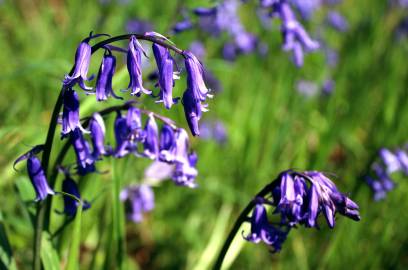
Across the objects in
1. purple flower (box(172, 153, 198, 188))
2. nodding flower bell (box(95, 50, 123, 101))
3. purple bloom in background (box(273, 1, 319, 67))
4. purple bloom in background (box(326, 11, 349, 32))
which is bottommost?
purple flower (box(172, 153, 198, 188))

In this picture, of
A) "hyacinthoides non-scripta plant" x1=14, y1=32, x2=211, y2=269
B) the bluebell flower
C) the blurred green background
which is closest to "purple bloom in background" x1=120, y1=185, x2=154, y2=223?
the blurred green background

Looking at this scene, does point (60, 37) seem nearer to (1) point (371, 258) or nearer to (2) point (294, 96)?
(2) point (294, 96)

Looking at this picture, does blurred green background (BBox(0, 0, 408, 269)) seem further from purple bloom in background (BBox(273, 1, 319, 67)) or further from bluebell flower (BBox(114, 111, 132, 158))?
purple bloom in background (BBox(273, 1, 319, 67))

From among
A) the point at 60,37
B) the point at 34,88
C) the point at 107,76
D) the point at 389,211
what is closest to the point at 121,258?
the point at 107,76

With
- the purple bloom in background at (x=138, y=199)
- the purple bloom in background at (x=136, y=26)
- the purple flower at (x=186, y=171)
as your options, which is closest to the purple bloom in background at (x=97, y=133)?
the purple flower at (x=186, y=171)

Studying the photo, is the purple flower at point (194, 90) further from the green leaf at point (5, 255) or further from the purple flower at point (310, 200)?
the green leaf at point (5, 255)

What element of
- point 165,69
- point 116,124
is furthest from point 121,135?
point 165,69
